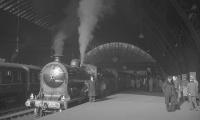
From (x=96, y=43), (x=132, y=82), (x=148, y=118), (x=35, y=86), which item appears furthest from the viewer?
(x=96, y=43)

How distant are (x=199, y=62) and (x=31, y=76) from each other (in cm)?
1365

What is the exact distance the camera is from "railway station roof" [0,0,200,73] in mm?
23672

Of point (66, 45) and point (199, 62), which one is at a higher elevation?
point (66, 45)

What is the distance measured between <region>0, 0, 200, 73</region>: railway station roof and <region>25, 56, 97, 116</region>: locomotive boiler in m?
8.18

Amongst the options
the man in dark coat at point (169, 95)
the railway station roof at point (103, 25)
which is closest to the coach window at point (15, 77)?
the railway station roof at point (103, 25)

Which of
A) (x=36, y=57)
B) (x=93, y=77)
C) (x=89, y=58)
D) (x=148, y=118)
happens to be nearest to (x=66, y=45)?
(x=36, y=57)

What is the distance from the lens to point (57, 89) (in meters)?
14.1

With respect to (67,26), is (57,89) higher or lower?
lower

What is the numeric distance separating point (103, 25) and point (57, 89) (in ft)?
70.5

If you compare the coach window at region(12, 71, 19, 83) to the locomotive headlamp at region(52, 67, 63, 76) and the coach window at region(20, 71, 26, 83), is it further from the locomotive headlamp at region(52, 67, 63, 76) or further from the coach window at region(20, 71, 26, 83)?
the locomotive headlamp at region(52, 67, 63, 76)

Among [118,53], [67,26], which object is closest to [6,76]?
[67,26]

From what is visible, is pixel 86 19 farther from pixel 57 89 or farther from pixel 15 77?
pixel 57 89

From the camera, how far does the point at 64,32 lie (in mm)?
32812

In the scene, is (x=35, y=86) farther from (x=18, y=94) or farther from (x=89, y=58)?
(x=89, y=58)
